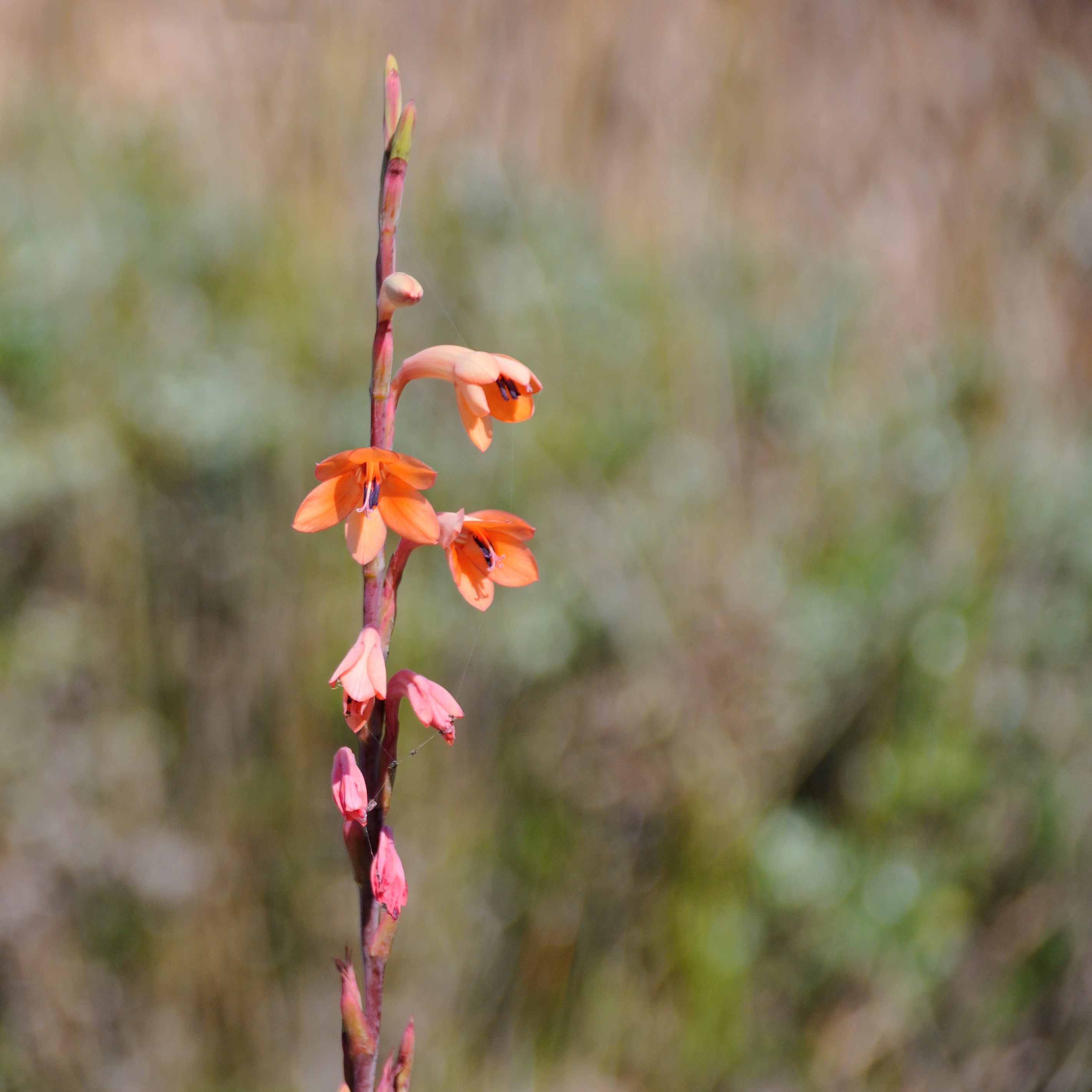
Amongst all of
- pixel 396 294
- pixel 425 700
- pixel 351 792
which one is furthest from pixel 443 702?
pixel 396 294

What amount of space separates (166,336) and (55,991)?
179cm

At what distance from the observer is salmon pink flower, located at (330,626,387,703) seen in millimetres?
683

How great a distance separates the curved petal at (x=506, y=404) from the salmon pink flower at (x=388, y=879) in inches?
15.0

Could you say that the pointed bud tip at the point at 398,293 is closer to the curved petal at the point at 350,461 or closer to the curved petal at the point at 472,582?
the curved petal at the point at 350,461

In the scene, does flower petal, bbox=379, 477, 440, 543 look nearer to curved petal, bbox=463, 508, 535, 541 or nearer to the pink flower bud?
curved petal, bbox=463, 508, 535, 541

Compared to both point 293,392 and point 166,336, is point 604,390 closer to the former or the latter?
point 293,392

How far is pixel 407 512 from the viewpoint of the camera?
721mm

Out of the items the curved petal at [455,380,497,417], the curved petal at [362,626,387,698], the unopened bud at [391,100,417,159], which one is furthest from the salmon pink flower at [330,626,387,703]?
the unopened bud at [391,100,417,159]

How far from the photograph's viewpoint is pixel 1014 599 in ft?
8.46

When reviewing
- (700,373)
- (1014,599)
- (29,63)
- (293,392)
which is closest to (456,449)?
(293,392)

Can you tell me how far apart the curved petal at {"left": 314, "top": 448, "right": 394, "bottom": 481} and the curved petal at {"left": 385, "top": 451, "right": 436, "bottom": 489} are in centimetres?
1

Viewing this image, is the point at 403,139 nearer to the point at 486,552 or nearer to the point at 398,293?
the point at 398,293

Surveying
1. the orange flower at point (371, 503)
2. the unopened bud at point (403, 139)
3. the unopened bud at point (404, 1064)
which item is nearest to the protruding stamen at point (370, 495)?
the orange flower at point (371, 503)

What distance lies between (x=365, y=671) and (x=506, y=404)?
29cm
